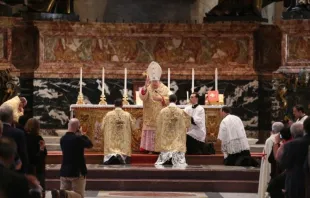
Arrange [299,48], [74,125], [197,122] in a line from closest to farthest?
[74,125], [197,122], [299,48]

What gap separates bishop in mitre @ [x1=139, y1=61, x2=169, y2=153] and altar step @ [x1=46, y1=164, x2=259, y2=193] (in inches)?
65.5

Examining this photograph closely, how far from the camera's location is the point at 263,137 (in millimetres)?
23766

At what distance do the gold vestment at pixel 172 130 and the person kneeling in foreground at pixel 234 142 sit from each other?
2.55 ft

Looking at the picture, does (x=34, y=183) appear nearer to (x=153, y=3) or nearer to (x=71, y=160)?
(x=71, y=160)

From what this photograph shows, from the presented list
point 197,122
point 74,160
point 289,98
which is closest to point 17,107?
point 197,122

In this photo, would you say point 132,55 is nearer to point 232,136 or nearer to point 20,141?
point 232,136

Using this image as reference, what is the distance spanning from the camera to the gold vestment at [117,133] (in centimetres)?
1941

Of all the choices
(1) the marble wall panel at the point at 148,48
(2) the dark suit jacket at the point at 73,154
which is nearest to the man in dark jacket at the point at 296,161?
(2) the dark suit jacket at the point at 73,154

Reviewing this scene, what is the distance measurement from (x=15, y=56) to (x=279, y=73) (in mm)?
6215

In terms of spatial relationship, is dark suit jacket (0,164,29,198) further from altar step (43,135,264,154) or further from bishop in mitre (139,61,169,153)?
altar step (43,135,264,154)

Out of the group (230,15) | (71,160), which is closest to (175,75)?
(230,15)

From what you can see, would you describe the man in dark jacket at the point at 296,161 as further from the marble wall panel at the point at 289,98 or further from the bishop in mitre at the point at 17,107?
the marble wall panel at the point at 289,98

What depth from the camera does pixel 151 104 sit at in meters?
20.1

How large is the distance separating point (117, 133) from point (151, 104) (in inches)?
42.2
